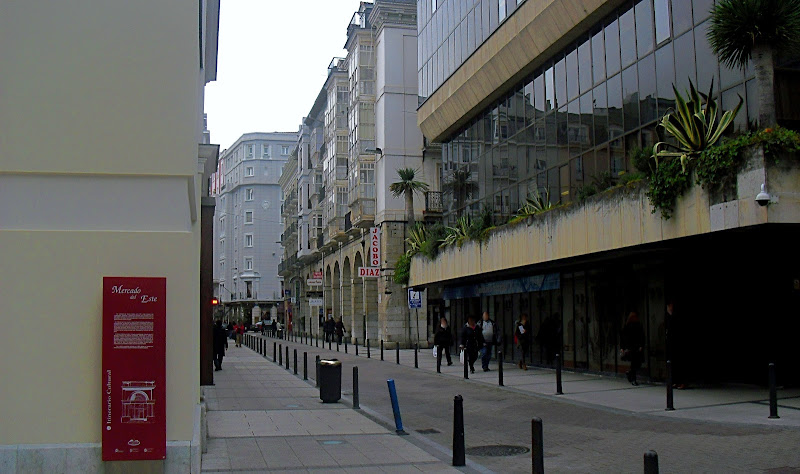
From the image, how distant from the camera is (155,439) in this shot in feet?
25.9

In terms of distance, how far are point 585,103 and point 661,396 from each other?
9375mm

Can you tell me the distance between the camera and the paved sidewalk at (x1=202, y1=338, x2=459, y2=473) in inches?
395

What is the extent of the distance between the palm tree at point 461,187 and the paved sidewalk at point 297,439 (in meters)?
15.2

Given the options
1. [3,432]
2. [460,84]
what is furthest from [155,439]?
[460,84]

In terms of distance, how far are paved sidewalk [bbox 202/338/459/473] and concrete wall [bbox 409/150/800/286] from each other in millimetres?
7097

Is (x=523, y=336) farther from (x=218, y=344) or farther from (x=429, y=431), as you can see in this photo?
(x=429, y=431)

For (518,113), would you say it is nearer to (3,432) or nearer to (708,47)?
(708,47)

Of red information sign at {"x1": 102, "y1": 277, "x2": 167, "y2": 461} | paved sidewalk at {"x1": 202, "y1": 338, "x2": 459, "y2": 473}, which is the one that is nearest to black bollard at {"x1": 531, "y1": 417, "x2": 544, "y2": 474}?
paved sidewalk at {"x1": 202, "y1": 338, "x2": 459, "y2": 473}

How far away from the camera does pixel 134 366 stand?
787 cm

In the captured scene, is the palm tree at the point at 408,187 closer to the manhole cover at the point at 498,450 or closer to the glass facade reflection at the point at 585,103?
the glass facade reflection at the point at 585,103

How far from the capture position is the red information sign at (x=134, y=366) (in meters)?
7.81

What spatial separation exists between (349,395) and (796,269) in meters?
10.8

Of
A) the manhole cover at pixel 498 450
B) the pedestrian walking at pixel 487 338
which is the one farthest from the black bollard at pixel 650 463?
the pedestrian walking at pixel 487 338

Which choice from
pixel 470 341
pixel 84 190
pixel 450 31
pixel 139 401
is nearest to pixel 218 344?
pixel 470 341
